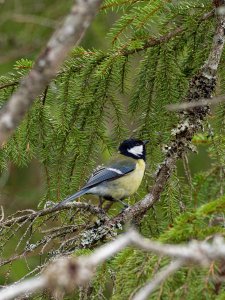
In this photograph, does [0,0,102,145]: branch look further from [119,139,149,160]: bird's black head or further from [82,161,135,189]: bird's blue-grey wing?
[82,161,135,189]: bird's blue-grey wing

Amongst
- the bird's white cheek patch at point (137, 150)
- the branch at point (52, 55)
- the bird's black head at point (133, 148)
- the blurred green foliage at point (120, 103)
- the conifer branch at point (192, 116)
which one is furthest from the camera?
the bird's white cheek patch at point (137, 150)

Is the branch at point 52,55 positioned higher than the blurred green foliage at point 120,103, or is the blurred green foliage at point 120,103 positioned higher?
the branch at point 52,55

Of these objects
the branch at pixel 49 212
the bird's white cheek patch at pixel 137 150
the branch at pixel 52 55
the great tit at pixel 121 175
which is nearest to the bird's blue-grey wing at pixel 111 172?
the great tit at pixel 121 175

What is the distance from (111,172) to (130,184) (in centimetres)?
29

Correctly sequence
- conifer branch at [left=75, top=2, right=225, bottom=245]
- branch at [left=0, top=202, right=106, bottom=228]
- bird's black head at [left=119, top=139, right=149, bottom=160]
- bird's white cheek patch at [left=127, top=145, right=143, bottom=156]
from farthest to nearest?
bird's white cheek patch at [left=127, top=145, right=143, bottom=156] → bird's black head at [left=119, top=139, right=149, bottom=160] → conifer branch at [left=75, top=2, right=225, bottom=245] → branch at [left=0, top=202, right=106, bottom=228]

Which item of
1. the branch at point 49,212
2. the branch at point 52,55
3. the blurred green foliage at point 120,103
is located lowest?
the branch at point 49,212

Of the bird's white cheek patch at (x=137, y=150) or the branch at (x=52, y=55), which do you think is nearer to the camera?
the branch at (x=52, y=55)

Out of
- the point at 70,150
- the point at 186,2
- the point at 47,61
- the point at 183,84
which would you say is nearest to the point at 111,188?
the point at 70,150

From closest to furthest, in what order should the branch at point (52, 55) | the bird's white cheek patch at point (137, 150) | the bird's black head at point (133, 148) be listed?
the branch at point (52, 55) < the bird's black head at point (133, 148) < the bird's white cheek patch at point (137, 150)

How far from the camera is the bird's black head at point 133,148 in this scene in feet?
9.72

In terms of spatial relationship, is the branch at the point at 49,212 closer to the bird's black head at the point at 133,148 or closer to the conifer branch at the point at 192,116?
the conifer branch at the point at 192,116

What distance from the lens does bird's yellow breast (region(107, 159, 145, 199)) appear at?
317 centimetres

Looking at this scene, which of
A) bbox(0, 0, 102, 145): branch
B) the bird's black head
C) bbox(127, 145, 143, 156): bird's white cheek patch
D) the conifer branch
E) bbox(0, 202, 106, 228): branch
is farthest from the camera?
bbox(127, 145, 143, 156): bird's white cheek patch

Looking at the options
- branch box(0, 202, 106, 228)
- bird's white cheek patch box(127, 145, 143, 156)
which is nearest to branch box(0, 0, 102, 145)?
branch box(0, 202, 106, 228)
